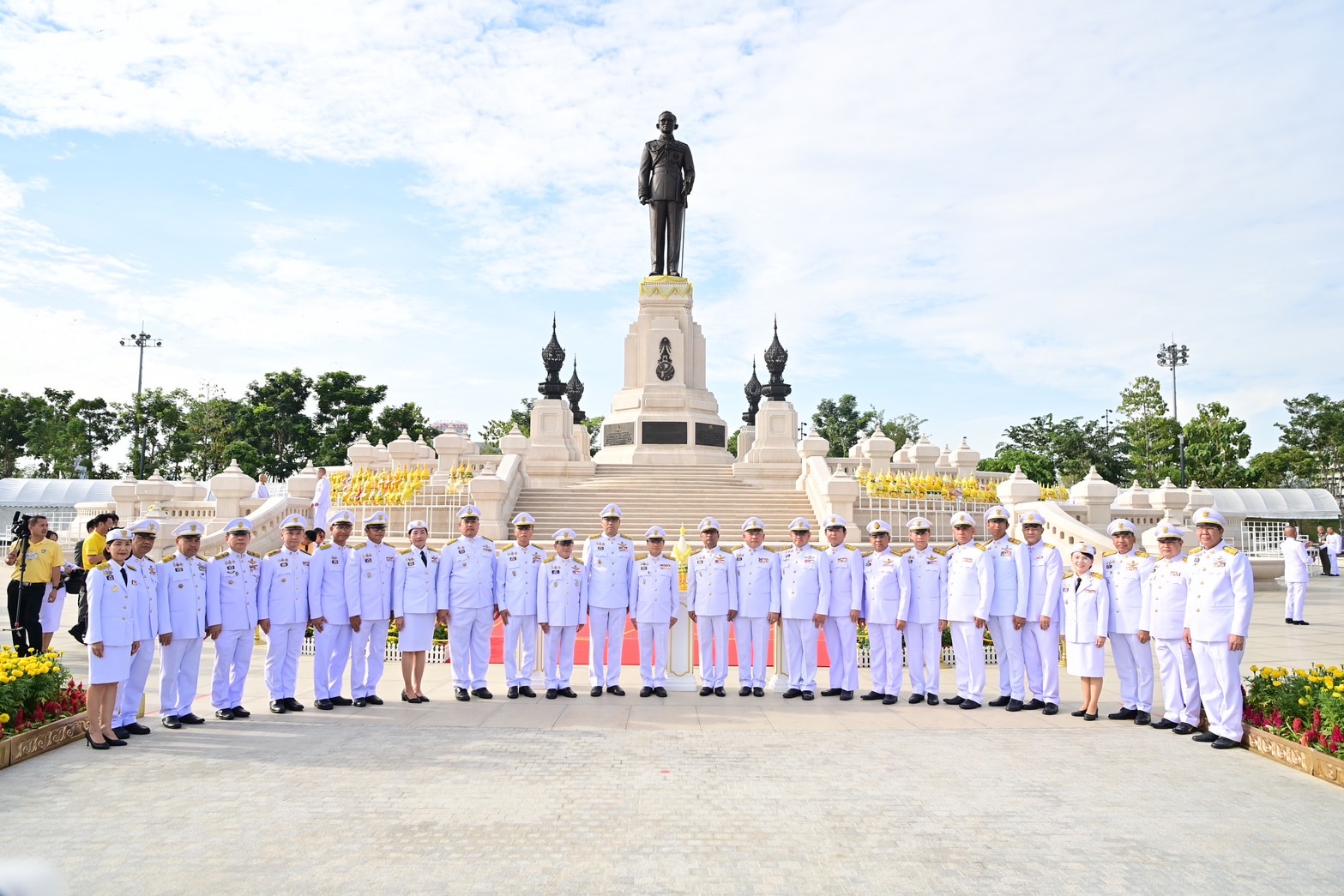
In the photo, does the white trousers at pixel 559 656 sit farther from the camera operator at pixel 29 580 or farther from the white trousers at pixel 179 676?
the camera operator at pixel 29 580

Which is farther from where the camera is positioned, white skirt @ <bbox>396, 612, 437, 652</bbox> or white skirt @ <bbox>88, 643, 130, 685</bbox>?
white skirt @ <bbox>396, 612, 437, 652</bbox>

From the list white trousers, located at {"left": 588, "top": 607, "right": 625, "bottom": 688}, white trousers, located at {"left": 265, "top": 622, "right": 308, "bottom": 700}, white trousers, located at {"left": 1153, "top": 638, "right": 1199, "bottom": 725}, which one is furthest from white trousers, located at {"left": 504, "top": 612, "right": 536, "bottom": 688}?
white trousers, located at {"left": 1153, "top": 638, "right": 1199, "bottom": 725}

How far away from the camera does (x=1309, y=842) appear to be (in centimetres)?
493

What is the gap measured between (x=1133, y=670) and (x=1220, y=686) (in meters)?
1.04

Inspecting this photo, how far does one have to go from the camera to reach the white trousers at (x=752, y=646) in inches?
359

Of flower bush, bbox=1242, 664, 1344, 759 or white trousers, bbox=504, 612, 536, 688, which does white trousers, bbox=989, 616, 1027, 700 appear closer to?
flower bush, bbox=1242, 664, 1344, 759

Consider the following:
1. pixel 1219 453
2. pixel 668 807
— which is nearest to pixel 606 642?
pixel 668 807

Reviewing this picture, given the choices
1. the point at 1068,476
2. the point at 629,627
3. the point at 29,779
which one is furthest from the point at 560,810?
the point at 1068,476

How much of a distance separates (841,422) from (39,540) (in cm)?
5680

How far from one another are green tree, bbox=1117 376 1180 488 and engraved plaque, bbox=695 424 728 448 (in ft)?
86.8

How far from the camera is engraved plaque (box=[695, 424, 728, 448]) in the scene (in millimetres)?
27203

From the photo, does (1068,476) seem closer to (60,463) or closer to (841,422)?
(841,422)

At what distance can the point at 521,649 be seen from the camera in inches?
360

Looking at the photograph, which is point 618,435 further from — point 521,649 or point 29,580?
point 29,580
